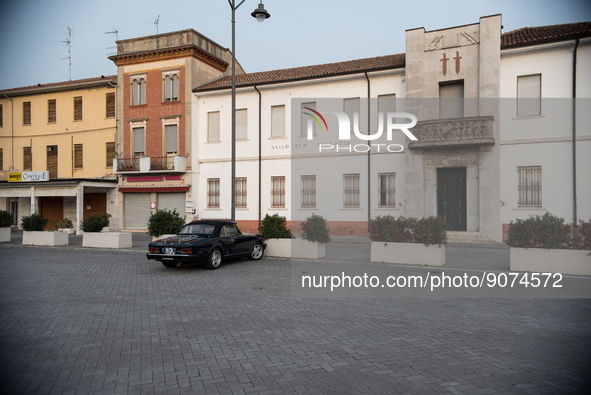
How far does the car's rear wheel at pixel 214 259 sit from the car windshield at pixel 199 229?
678 mm

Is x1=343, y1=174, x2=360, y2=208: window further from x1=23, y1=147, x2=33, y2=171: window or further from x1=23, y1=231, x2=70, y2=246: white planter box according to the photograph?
x1=23, y1=147, x2=33, y2=171: window

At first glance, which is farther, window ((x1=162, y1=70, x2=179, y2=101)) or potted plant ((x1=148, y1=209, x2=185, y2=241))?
window ((x1=162, y1=70, x2=179, y2=101))

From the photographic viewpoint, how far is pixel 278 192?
84.9ft

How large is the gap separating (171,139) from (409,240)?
2054cm

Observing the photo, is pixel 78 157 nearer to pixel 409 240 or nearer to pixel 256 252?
pixel 256 252

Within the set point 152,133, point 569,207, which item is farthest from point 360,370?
point 152,133

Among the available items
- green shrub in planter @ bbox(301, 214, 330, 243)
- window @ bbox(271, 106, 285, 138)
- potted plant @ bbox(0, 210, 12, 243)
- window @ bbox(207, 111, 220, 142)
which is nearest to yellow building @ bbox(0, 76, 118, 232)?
potted plant @ bbox(0, 210, 12, 243)

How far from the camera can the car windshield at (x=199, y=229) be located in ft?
42.7

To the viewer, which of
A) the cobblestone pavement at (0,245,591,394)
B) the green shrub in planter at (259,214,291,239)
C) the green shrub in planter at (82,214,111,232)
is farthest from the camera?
the green shrub in planter at (82,214,111,232)

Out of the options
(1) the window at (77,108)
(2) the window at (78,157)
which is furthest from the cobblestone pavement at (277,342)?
(1) the window at (77,108)

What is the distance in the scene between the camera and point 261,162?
2628cm

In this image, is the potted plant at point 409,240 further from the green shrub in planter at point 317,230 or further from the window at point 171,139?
the window at point 171,139

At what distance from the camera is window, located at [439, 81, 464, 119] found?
69.6 ft

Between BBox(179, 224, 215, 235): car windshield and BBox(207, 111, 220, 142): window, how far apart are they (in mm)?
15406
